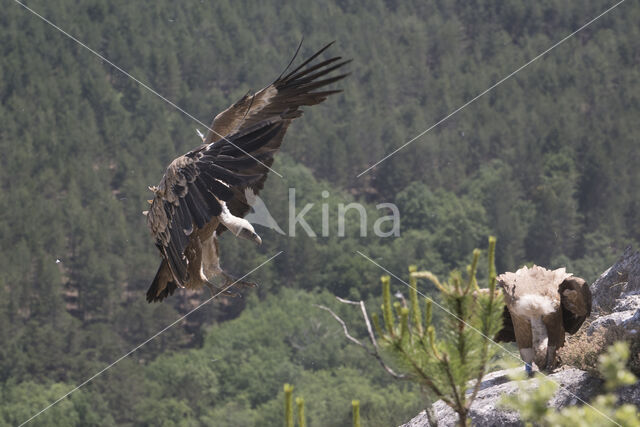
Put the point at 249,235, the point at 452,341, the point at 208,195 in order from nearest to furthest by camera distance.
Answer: the point at 452,341 → the point at 249,235 → the point at 208,195

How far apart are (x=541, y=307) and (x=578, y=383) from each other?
24.1 inches

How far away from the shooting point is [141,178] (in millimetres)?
97875

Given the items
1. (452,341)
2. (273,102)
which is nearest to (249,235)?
(273,102)

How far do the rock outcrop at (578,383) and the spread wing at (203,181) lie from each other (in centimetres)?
240

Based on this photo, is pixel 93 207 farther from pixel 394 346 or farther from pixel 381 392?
pixel 394 346

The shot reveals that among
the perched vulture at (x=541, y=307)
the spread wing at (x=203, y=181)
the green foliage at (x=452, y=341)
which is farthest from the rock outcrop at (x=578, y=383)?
the spread wing at (x=203, y=181)

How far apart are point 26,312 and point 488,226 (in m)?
43.5

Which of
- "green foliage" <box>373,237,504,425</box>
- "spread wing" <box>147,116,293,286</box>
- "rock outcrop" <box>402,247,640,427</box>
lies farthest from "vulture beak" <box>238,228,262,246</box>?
"green foliage" <box>373,237,504,425</box>

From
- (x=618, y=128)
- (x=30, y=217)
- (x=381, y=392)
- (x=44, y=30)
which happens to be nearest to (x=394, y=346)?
(x=381, y=392)

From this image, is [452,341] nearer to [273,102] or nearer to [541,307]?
[541,307]

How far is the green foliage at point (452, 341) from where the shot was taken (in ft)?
16.0

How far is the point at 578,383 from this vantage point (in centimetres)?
722

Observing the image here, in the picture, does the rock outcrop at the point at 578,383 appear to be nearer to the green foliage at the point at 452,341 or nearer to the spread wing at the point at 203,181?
the green foliage at the point at 452,341

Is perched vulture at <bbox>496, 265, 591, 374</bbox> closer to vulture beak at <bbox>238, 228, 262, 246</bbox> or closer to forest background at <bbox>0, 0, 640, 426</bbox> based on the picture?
vulture beak at <bbox>238, 228, 262, 246</bbox>
